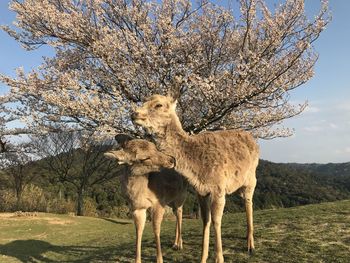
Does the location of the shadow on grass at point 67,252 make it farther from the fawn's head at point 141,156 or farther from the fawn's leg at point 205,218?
the fawn's head at point 141,156

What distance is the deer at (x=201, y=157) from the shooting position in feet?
20.8

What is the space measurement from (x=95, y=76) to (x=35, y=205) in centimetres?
1113

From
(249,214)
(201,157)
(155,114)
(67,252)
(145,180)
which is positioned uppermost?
(155,114)

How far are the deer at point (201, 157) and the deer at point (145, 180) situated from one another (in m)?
0.26

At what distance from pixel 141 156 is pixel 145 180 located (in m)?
0.50

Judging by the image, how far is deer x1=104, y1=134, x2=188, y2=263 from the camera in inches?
267

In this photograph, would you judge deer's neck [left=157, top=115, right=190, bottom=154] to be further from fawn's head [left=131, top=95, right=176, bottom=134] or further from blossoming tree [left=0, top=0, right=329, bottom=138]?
blossoming tree [left=0, top=0, right=329, bottom=138]

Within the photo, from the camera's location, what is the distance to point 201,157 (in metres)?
6.54

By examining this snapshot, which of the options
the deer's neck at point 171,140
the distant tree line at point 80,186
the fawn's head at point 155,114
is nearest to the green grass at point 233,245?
the deer's neck at point 171,140

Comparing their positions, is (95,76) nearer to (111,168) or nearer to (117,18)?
(117,18)

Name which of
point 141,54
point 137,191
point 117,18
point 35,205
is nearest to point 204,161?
point 137,191

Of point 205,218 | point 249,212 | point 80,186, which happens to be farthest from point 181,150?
point 80,186

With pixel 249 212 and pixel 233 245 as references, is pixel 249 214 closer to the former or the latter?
pixel 249 212

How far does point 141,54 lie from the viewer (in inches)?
658
